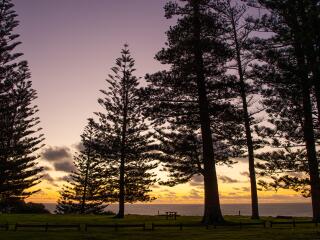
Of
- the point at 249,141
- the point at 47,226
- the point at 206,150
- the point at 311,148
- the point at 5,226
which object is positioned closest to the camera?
the point at 47,226

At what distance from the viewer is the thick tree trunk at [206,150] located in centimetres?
2361

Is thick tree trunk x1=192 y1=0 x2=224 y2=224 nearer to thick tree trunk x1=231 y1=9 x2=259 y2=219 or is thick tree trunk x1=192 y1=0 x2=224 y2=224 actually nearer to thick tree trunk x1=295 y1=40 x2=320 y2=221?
thick tree trunk x1=231 y1=9 x2=259 y2=219

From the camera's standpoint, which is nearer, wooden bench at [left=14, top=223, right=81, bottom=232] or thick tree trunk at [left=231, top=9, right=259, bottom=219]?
wooden bench at [left=14, top=223, right=81, bottom=232]

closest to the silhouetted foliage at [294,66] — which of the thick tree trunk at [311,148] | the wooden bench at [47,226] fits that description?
the thick tree trunk at [311,148]

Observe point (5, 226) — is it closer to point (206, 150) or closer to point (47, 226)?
point (47, 226)

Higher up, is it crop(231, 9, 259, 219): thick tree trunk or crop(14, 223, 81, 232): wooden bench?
crop(231, 9, 259, 219): thick tree trunk

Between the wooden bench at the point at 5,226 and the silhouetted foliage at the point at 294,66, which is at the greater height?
the silhouetted foliage at the point at 294,66

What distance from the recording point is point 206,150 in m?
24.5

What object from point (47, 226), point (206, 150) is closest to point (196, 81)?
point (206, 150)

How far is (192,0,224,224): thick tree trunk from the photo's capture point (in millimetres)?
23609

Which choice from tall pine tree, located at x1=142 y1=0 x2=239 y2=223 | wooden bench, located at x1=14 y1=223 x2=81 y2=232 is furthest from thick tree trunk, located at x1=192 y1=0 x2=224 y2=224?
wooden bench, located at x1=14 y1=223 x2=81 y2=232

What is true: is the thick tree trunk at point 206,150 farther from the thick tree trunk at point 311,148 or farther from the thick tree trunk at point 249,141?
the thick tree trunk at point 311,148

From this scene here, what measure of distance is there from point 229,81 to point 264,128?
4.45 m

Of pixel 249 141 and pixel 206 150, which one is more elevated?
pixel 249 141
